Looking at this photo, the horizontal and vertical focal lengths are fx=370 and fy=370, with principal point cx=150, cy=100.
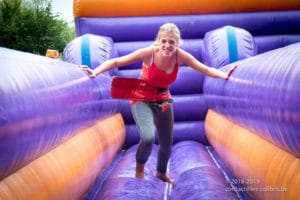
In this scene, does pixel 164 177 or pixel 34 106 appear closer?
pixel 34 106

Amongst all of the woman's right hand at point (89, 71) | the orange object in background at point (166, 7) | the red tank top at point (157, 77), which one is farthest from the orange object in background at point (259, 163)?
the orange object in background at point (166, 7)

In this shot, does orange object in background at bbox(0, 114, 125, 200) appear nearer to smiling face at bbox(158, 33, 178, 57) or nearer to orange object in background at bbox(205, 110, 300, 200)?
smiling face at bbox(158, 33, 178, 57)

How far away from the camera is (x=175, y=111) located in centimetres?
326

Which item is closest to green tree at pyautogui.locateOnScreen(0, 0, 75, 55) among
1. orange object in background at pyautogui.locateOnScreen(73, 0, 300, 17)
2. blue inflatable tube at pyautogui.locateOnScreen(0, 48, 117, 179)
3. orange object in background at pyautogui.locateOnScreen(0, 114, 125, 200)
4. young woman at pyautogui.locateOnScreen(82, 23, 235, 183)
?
orange object in background at pyautogui.locateOnScreen(73, 0, 300, 17)

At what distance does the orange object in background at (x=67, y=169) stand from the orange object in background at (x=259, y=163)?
29.3 inches

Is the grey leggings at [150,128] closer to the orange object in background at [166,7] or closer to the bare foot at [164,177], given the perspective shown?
the bare foot at [164,177]

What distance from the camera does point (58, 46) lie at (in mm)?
16141

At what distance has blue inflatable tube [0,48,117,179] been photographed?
0.99 metres

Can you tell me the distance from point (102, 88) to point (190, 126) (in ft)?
3.50

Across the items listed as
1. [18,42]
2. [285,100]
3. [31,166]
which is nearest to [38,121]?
[31,166]

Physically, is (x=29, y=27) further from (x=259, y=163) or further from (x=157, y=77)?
(x=259, y=163)

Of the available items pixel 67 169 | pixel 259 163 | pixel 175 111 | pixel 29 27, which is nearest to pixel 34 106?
pixel 67 169

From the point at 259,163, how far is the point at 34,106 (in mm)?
902

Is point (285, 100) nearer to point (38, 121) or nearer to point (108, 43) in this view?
point (38, 121)
